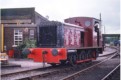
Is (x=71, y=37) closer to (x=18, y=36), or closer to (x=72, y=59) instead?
(x=72, y=59)

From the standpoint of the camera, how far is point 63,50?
45.5ft

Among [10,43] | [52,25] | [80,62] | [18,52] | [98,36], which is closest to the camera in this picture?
[52,25]

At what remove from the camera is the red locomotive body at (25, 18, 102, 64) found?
1411 cm

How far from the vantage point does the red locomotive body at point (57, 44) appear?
14109 millimetres

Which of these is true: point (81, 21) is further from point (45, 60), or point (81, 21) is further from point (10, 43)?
point (10, 43)

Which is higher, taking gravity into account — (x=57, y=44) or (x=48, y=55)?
(x=57, y=44)

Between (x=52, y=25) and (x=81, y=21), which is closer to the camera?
(x=52, y=25)

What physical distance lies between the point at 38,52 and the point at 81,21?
4.63 metres

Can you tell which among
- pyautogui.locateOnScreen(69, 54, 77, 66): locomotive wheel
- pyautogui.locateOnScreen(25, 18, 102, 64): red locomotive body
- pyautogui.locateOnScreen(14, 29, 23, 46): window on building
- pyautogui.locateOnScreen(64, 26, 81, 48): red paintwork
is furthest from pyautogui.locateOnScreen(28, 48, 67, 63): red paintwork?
pyautogui.locateOnScreen(14, 29, 23, 46): window on building

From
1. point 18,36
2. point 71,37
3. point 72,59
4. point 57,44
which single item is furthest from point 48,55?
point 18,36

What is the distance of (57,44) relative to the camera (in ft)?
48.4

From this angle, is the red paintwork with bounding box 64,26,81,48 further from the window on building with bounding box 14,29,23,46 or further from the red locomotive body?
the window on building with bounding box 14,29,23,46

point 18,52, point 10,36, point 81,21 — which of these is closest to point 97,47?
point 81,21

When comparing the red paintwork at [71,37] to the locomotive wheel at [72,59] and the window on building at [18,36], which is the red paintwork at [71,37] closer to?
the locomotive wheel at [72,59]
